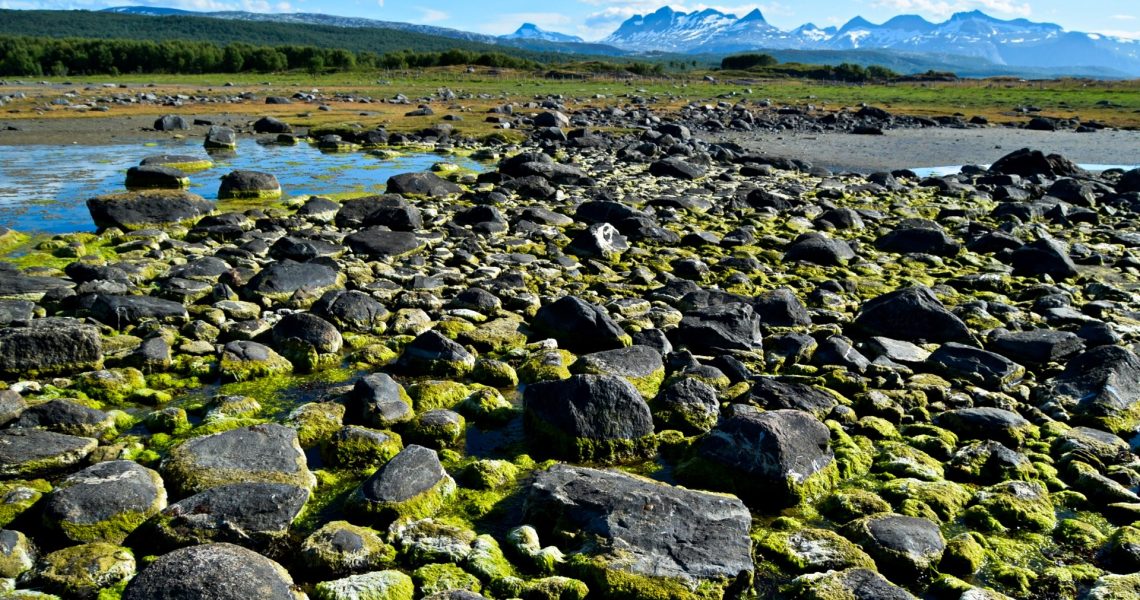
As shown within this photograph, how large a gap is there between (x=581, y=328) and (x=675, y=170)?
53.3 feet

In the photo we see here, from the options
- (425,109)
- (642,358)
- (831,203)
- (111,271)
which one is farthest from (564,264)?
(425,109)

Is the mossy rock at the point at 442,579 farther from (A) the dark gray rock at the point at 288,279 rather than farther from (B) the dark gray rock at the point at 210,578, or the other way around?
(A) the dark gray rock at the point at 288,279

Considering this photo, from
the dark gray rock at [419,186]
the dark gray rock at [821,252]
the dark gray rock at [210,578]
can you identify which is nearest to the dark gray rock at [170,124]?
the dark gray rock at [419,186]

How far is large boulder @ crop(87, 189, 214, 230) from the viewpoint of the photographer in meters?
14.9

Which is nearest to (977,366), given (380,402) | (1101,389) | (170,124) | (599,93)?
(1101,389)

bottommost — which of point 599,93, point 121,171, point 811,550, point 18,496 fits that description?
point 811,550

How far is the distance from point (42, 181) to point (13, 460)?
719 inches

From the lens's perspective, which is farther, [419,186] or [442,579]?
[419,186]

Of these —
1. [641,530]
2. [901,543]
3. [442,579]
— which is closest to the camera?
[442,579]

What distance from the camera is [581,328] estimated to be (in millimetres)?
9344

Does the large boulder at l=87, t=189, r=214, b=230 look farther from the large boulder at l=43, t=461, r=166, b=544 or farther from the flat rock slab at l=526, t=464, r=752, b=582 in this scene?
the flat rock slab at l=526, t=464, r=752, b=582

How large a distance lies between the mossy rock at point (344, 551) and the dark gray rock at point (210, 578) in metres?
0.36

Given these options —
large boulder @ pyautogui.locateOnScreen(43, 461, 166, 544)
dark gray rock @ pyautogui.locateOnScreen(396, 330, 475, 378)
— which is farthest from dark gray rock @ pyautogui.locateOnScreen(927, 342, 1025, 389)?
large boulder @ pyautogui.locateOnScreen(43, 461, 166, 544)

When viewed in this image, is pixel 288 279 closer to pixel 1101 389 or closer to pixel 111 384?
pixel 111 384
